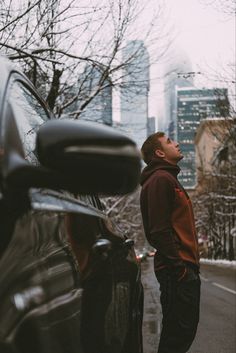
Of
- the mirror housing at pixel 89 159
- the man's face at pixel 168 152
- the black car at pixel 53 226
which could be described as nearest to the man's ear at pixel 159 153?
the man's face at pixel 168 152

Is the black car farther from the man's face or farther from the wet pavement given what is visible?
the wet pavement

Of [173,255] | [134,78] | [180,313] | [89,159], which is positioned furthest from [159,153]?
[134,78]

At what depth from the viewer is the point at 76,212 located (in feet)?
6.41

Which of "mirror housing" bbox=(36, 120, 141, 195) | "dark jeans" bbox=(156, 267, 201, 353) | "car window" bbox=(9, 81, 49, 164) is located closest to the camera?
"mirror housing" bbox=(36, 120, 141, 195)

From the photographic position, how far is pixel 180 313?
12.3 ft

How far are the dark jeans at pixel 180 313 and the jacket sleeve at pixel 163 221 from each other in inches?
2.9

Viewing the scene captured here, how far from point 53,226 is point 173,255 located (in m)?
2.13

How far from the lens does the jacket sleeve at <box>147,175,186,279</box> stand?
3773 millimetres

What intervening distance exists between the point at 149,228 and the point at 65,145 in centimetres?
259

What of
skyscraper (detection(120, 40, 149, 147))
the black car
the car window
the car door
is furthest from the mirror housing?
skyscraper (detection(120, 40, 149, 147))

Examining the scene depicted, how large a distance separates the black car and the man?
1.68 m

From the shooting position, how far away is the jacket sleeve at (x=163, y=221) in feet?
12.4

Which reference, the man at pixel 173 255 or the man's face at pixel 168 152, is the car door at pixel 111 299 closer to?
the man at pixel 173 255

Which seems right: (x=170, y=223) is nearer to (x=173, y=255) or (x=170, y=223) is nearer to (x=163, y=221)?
(x=163, y=221)
